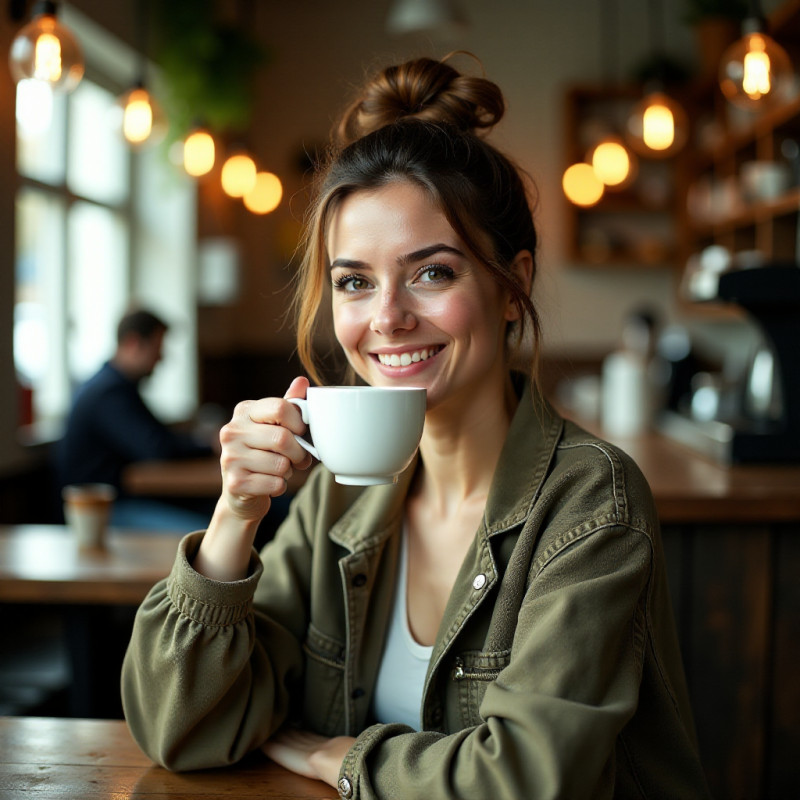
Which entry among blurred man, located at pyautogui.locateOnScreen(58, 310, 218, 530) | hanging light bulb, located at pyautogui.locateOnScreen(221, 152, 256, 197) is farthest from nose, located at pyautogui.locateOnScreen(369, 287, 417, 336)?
hanging light bulb, located at pyautogui.locateOnScreen(221, 152, 256, 197)

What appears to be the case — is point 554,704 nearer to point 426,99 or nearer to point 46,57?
point 426,99

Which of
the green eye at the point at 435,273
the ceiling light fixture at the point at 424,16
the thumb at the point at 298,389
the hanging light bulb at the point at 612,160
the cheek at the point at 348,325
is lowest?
the thumb at the point at 298,389

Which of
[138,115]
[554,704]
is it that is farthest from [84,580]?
[138,115]

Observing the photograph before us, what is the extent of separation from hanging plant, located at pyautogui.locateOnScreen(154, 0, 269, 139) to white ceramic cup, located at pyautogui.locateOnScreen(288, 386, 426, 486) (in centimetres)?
441

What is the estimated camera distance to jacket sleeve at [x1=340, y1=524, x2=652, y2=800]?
3.10 ft

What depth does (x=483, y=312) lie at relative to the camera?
51.0 inches

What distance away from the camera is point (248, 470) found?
1114mm

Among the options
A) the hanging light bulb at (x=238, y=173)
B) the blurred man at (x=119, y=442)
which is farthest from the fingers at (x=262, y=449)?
the hanging light bulb at (x=238, y=173)

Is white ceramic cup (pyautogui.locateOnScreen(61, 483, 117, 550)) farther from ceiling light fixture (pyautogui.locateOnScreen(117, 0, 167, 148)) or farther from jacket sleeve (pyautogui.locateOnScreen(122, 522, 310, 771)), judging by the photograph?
ceiling light fixture (pyautogui.locateOnScreen(117, 0, 167, 148))

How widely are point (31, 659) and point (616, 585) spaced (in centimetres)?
243

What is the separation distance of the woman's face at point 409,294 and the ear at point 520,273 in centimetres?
10

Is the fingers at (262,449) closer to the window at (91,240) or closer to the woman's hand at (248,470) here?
the woman's hand at (248,470)

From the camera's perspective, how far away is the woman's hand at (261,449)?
3.59 feet

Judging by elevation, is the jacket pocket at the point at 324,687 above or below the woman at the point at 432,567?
below
